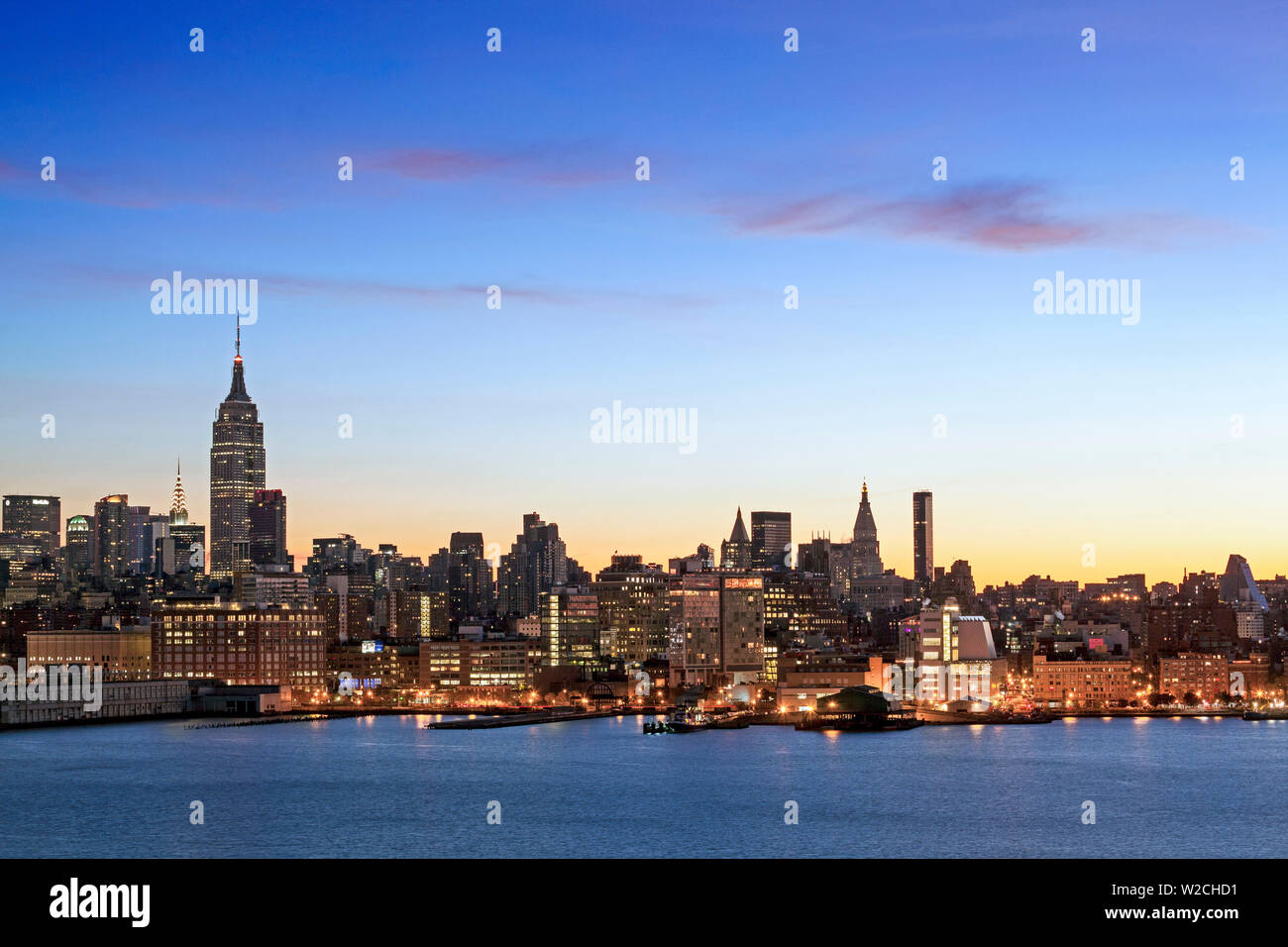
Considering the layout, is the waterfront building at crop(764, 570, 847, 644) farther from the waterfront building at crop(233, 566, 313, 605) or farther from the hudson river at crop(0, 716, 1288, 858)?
the hudson river at crop(0, 716, 1288, 858)

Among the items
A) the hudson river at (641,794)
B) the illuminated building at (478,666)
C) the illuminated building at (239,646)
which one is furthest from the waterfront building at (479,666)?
the hudson river at (641,794)

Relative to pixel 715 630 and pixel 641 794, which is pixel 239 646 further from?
pixel 641 794

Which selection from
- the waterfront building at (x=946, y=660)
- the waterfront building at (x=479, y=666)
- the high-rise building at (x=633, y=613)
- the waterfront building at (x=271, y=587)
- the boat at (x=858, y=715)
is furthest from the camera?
the waterfront building at (x=271, y=587)

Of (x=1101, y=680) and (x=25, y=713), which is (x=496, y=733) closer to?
(x=25, y=713)

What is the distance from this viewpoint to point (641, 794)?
36719 mm

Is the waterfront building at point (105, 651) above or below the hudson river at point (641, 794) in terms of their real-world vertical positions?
above

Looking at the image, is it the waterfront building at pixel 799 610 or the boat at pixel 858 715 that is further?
the waterfront building at pixel 799 610

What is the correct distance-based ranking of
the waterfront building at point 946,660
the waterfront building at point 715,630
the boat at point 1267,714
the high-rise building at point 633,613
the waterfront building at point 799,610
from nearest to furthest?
the boat at point 1267,714 → the waterfront building at point 946,660 → the waterfront building at point 715,630 → the high-rise building at point 633,613 → the waterfront building at point 799,610

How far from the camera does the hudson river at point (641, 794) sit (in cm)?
2867

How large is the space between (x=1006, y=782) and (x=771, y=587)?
213 feet

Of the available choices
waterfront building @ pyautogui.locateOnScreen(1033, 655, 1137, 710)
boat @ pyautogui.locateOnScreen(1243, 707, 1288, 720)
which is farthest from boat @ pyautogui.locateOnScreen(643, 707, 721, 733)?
boat @ pyautogui.locateOnScreen(1243, 707, 1288, 720)

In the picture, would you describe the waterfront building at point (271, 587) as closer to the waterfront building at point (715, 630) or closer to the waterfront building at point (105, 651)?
the waterfront building at point (105, 651)

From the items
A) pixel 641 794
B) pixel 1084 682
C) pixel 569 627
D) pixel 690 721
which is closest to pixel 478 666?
pixel 569 627
